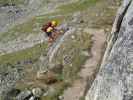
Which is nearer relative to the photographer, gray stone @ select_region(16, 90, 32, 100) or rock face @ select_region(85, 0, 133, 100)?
rock face @ select_region(85, 0, 133, 100)

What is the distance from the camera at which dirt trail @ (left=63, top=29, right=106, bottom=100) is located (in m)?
26.8

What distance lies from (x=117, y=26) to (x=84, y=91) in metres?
5.68

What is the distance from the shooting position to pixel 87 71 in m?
29.5

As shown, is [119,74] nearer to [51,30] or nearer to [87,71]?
[87,71]

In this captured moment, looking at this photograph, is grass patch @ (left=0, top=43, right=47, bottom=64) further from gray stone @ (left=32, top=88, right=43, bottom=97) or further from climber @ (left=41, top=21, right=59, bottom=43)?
gray stone @ (left=32, top=88, right=43, bottom=97)

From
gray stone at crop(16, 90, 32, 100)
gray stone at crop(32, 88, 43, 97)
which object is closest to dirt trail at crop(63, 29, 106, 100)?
gray stone at crop(32, 88, 43, 97)

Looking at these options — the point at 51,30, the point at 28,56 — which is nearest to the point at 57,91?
the point at 51,30

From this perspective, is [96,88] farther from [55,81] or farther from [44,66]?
[44,66]

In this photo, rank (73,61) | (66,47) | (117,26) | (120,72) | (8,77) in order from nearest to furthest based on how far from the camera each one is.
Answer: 1. (120,72)
2. (117,26)
3. (73,61)
4. (66,47)
5. (8,77)

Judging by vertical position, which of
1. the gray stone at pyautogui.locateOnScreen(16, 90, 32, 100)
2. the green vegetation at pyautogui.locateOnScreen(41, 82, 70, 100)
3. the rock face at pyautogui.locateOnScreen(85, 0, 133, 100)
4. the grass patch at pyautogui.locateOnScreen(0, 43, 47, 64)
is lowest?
the grass patch at pyautogui.locateOnScreen(0, 43, 47, 64)

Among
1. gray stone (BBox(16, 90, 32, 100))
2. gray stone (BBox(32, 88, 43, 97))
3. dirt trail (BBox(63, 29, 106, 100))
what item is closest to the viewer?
dirt trail (BBox(63, 29, 106, 100))

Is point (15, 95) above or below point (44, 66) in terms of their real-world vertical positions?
below

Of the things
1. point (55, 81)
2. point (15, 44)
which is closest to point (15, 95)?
point (55, 81)

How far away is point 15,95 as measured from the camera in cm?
3006
